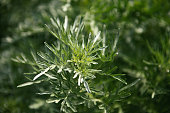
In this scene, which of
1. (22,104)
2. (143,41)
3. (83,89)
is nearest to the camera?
(83,89)

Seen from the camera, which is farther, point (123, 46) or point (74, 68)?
point (123, 46)

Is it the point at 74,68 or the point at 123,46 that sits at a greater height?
the point at 74,68

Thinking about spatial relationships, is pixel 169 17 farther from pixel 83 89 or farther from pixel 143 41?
pixel 83 89

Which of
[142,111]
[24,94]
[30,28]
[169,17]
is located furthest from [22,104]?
[169,17]

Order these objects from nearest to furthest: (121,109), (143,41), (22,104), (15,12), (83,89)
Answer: (83,89) < (121,109) < (22,104) < (143,41) < (15,12)

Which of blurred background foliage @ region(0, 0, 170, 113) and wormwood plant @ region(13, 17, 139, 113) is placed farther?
blurred background foliage @ region(0, 0, 170, 113)

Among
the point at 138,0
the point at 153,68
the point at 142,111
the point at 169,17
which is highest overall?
the point at 138,0

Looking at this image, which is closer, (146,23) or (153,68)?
(153,68)

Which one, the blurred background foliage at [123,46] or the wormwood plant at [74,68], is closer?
the wormwood plant at [74,68]
